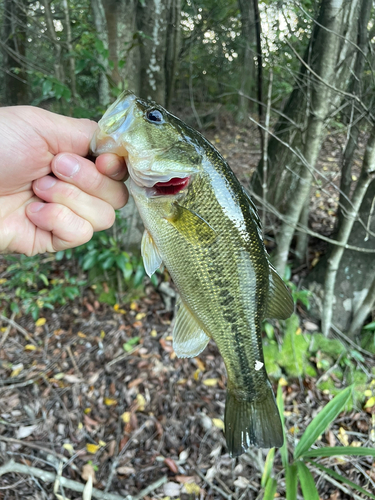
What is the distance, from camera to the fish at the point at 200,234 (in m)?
1.51

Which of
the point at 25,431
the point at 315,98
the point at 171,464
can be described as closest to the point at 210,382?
the point at 171,464

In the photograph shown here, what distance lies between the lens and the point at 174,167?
1500 millimetres

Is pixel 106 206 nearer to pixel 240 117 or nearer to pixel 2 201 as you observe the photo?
pixel 2 201

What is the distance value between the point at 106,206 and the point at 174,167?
0.58 metres

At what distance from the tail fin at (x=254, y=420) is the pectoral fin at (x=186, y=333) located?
420 mm

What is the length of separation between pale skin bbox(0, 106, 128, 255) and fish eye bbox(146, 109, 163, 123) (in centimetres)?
29

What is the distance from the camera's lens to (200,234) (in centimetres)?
156

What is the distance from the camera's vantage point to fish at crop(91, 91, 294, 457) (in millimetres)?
1509

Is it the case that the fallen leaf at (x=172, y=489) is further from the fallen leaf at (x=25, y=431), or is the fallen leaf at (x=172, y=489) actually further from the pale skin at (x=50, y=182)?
the pale skin at (x=50, y=182)

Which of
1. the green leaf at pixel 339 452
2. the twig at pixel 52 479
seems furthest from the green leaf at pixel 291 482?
the twig at pixel 52 479

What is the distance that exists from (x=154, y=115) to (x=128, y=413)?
2.81 metres

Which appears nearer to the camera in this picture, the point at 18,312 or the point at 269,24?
the point at 269,24

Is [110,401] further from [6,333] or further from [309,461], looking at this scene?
[309,461]

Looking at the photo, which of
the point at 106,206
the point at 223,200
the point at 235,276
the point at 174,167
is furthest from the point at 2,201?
the point at 235,276
